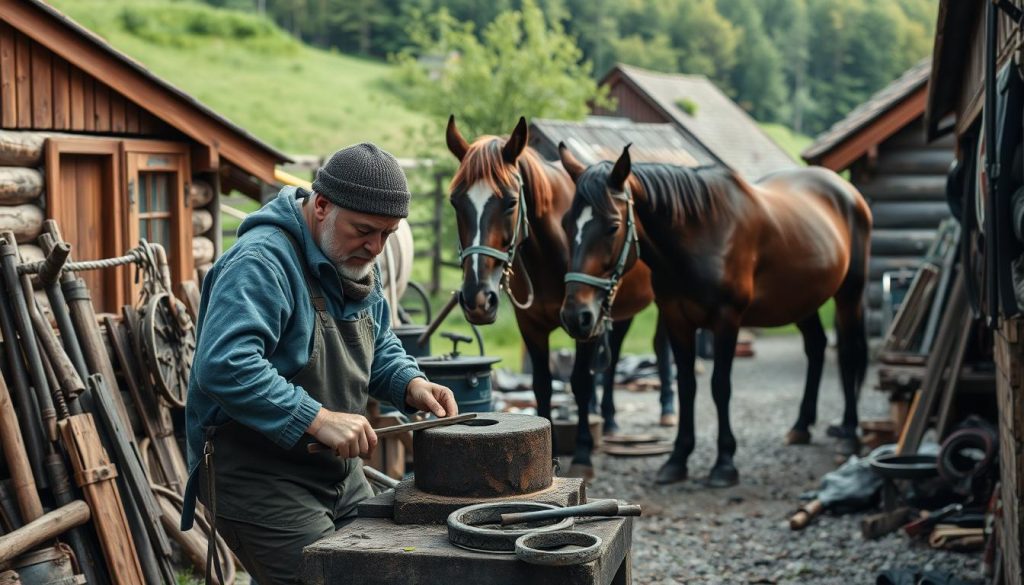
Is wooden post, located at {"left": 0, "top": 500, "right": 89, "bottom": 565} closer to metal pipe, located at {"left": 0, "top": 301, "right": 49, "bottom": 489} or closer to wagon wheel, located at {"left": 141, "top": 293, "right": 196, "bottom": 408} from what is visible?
metal pipe, located at {"left": 0, "top": 301, "right": 49, "bottom": 489}

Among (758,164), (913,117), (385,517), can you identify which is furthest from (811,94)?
(385,517)

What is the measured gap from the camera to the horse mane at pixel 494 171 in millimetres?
7621

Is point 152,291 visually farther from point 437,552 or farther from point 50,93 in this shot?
point 437,552

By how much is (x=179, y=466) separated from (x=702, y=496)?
3784 mm

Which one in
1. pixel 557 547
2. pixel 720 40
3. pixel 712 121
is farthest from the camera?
pixel 720 40

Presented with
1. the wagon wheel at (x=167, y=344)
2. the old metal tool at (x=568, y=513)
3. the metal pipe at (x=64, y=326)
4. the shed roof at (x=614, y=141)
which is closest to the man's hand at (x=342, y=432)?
the old metal tool at (x=568, y=513)

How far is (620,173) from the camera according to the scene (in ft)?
25.6

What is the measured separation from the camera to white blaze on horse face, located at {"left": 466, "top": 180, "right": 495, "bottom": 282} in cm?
756

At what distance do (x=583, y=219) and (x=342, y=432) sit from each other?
4623mm

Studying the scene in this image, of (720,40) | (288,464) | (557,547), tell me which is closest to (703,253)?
(288,464)

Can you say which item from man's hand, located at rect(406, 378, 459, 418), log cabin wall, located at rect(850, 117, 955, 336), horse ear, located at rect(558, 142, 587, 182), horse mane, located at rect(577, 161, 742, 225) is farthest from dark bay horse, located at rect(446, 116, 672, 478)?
log cabin wall, located at rect(850, 117, 955, 336)

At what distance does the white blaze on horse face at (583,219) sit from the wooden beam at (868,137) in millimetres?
8167

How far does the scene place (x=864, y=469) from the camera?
816 centimetres

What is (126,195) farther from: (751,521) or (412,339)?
(751,521)
